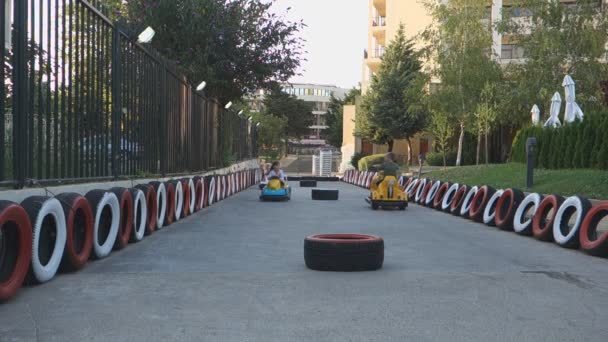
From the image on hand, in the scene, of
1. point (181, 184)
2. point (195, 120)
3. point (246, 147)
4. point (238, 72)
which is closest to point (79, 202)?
point (181, 184)

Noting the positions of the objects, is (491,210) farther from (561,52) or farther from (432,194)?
(561,52)

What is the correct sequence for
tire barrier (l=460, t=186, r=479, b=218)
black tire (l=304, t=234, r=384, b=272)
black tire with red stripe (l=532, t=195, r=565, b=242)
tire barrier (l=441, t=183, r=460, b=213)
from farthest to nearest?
tire barrier (l=441, t=183, r=460, b=213) < tire barrier (l=460, t=186, r=479, b=218) < black tire with red stripe (l=532, t=195, r=565, b=242) < black tire (l=304, t=234, r=384, b=272)

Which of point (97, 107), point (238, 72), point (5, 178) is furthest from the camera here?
point (238, 72)

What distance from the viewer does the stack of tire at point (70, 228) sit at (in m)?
6.09

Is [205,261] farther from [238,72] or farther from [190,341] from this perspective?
[238,72]

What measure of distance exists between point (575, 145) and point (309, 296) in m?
17.3

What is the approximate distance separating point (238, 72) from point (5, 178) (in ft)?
73.2

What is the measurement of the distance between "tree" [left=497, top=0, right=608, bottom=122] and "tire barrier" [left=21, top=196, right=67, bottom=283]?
107ft

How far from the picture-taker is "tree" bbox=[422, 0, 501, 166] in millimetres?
40906

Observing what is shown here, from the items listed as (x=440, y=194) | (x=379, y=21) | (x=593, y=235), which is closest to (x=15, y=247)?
(x=593, y=235)

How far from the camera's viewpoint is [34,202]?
263 inches

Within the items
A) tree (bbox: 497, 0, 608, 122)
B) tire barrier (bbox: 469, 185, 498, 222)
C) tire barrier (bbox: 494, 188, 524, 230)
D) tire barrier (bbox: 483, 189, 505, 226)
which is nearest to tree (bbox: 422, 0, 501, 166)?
tree (bbox: 497, 0, 608, 122)

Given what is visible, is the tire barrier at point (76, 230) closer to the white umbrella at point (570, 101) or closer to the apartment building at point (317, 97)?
the white umbrella at point (570, 101)

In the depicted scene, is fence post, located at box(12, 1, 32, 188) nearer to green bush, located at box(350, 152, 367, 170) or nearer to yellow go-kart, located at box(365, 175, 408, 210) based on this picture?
yellow go-kart, located at box(365, 175, 408, 210)
